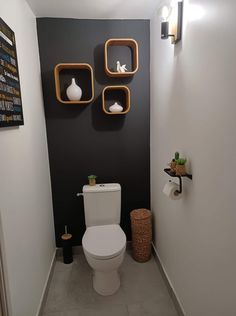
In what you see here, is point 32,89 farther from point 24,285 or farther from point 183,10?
A: point 24,285

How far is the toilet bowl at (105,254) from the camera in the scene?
5.59 ft

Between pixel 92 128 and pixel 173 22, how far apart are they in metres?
1.17

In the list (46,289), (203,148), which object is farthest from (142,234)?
(203,148)

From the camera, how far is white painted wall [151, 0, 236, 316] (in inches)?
37.9

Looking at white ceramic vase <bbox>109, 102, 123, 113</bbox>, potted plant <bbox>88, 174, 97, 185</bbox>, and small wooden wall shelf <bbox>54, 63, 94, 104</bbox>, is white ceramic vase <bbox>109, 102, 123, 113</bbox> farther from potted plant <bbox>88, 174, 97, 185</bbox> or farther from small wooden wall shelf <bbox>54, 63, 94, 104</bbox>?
potted plant <bbox>88, 174, 97, 185</bbox>

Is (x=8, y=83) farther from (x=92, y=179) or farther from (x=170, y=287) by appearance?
(x=170, y=287)

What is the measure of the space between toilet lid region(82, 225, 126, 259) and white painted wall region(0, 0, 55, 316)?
395 mm

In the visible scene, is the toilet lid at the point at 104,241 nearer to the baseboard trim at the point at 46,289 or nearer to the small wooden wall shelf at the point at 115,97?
the baseboard trim at the point at 46,289

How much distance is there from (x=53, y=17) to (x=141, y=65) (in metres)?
0.93

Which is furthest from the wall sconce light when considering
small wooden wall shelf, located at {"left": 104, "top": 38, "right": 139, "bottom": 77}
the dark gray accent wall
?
the dark gray accent wall

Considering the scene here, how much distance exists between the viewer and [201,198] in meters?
1.24

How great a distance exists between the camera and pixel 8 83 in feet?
3.91

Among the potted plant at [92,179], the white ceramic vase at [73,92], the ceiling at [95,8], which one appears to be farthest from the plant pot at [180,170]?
the ceiling at [95,8]

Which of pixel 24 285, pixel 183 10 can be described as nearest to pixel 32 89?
pixel 183 10
